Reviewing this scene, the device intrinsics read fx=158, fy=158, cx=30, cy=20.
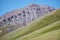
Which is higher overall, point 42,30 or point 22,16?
point 22,16

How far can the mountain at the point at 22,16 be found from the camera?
6836 millimetres

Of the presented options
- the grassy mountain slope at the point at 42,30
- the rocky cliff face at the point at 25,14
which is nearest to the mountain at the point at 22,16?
the rocky cliff face at the point at 25,14

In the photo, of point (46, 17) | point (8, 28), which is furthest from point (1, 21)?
point (46, 17)

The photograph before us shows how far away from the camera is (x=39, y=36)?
6543 mm

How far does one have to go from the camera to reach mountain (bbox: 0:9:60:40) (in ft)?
21.6

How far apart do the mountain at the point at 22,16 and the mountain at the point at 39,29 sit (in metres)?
0.18

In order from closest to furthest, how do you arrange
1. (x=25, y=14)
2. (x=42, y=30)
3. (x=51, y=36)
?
(x=51, y=36)
(x=42, y=30)
(x=25, y=14)

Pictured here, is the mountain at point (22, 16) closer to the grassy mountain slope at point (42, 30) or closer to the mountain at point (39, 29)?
the mountain at point (39, 29)

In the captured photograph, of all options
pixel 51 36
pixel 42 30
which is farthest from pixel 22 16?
pixel 51 36

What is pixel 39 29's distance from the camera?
22.1ft

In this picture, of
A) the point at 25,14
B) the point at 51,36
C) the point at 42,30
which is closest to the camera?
the point at 51,36

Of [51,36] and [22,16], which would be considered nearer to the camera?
[51,36]

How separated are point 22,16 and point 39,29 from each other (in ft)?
3.09

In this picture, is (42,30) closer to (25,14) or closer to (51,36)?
(51,36)
